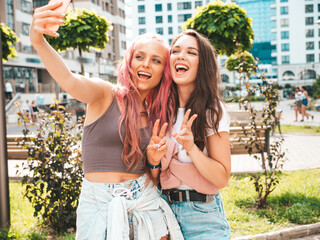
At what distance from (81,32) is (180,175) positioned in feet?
39.9

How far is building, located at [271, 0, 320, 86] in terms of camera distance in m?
67.1

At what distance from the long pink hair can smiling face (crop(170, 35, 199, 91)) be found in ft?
0.29

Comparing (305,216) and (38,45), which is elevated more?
(38,45)

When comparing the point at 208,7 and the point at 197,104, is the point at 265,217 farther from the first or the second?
the point at 208,7

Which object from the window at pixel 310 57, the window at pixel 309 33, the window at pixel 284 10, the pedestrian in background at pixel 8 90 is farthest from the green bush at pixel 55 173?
the window at pixel 284 10

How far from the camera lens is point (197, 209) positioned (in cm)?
235

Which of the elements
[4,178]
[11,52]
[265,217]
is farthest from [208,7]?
[4,178]

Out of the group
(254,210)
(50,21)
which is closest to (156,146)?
(50,21)

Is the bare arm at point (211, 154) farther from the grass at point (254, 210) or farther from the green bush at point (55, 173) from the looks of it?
the green bush at point (55, 173)

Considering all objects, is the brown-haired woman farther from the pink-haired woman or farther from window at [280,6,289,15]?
window at [280,6,289,15]

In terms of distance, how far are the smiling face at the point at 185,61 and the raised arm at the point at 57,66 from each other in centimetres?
51

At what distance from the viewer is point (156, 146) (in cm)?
221

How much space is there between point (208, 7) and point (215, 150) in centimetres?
955

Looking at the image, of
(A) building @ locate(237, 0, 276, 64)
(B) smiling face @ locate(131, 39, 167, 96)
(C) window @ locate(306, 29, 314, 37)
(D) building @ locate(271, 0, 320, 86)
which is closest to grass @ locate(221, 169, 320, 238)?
(B) smiling face @ locate(131, 39, 167, 96)
